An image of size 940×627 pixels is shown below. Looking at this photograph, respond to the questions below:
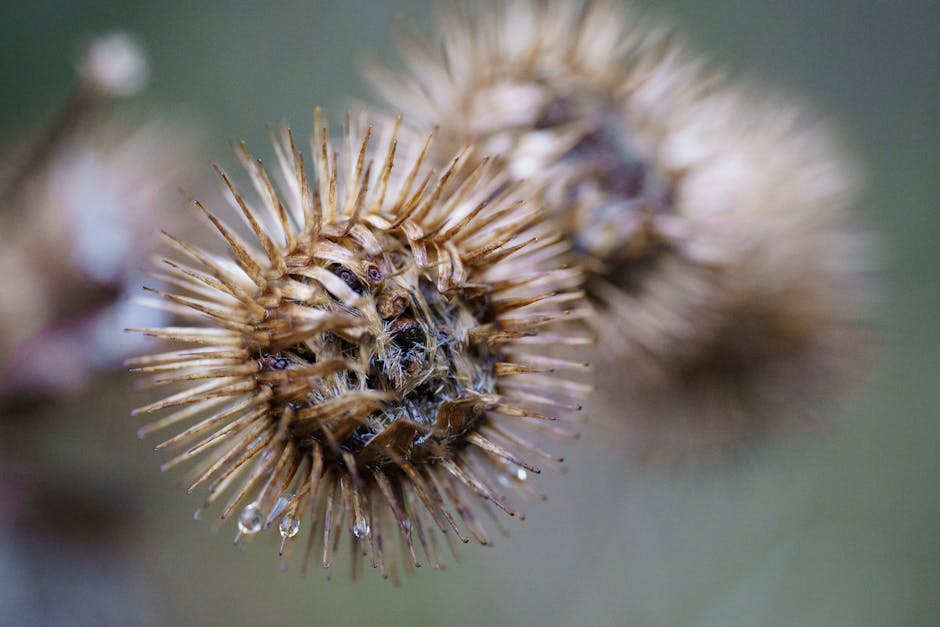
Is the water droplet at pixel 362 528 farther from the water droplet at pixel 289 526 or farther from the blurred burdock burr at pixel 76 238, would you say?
the blurred burdock burr at pixel 76 238

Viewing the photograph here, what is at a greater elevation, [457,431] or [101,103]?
[101,103]

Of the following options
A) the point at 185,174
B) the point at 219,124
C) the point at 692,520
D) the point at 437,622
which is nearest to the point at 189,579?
the point at 437,622

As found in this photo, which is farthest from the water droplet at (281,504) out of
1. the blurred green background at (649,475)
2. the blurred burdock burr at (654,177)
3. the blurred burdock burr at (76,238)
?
the blurred green background at (649,475)

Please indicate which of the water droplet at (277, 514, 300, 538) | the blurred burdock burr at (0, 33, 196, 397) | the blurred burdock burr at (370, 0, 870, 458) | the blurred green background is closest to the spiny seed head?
the water droplet at (277, 514, 300, 538)

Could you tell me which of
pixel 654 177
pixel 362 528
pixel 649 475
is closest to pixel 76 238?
pixel 362 528

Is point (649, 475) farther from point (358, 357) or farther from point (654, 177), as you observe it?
point (358, 357)

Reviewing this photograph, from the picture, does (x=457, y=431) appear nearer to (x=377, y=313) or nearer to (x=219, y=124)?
(x=377, y=313)
